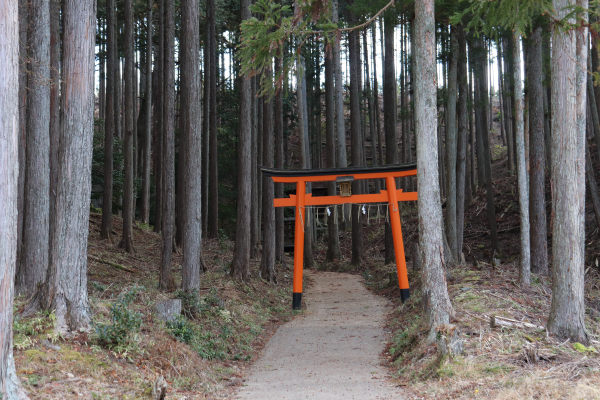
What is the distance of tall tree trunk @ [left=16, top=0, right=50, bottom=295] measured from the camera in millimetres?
7602

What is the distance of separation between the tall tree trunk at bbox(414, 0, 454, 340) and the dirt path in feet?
4.85

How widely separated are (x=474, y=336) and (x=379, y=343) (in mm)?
2209

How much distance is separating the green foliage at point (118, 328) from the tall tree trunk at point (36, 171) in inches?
88.1

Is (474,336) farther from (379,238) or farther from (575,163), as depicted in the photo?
(379,238)

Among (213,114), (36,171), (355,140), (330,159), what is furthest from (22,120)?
(330,159)

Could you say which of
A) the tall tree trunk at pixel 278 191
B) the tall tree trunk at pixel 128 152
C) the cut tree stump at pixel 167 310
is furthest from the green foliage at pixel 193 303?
the tall tree trunk at pixel 278 191

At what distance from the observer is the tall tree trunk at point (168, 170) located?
35.0 feet

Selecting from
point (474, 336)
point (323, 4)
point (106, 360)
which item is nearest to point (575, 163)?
point (474, 336)

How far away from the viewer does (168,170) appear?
1094 centimetres

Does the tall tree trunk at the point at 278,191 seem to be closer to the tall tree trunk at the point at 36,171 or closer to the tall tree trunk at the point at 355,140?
the tall tree trunk at the point at 355,140

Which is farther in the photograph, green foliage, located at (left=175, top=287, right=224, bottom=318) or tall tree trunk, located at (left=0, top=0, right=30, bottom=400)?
green foliage, located at (left=175, top=287, right=224, bottom=318)

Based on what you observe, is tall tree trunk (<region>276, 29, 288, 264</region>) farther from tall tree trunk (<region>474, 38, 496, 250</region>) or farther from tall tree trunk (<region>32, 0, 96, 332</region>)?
tall tree trunk (<region>32, 0, 96, 332</region>)

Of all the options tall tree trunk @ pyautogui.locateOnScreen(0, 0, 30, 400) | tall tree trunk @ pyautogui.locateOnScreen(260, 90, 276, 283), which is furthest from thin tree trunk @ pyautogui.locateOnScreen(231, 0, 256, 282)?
tall tree trunk @ pyautogui.locateOnScreen(0, 0, 30, 400)

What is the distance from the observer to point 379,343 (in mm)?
8531
